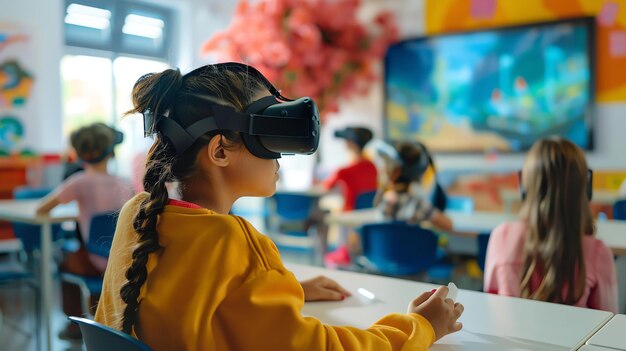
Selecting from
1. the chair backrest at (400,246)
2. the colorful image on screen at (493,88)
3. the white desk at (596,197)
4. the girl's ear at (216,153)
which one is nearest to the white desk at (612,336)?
the girl's ear at (216,153)

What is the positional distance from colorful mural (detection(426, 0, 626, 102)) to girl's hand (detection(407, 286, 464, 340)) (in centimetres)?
463

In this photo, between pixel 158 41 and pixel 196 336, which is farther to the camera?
pixel 158 41

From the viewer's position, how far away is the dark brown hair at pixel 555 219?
1.82 m

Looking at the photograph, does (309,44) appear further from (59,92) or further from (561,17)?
(59,92)

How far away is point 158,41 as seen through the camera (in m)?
7.34

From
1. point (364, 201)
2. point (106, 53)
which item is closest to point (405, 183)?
point (364, 201)

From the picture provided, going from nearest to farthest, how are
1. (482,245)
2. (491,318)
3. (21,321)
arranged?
(491,318) → (482,245) → (21,321)

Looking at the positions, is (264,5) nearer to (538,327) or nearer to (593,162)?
(593,162)

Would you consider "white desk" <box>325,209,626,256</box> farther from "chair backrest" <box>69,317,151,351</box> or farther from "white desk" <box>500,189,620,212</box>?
"chair backrest" <box>69,317,151,351</box>

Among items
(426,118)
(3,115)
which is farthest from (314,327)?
(3,115)

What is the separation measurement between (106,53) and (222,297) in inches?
257

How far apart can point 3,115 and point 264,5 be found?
2815mm

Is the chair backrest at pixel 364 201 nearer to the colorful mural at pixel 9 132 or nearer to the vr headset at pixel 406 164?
the vr headset at pixel 406 164

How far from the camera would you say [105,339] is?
3.20 ft
